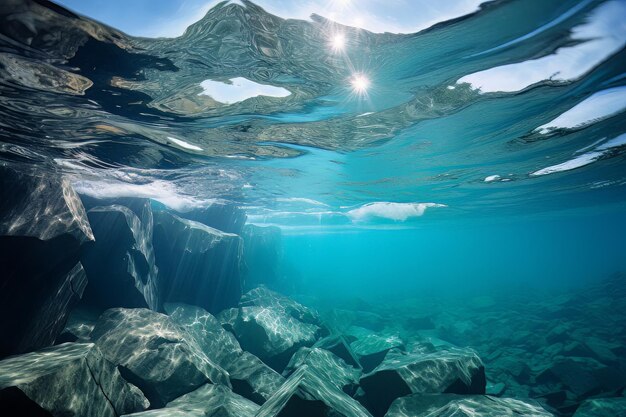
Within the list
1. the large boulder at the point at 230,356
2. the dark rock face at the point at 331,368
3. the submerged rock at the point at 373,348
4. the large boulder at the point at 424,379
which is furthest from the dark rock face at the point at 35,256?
the submerged rock at the point at 373,348

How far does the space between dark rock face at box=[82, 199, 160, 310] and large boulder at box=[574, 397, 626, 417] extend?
1492 centimetres

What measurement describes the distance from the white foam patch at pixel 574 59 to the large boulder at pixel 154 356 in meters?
10.4

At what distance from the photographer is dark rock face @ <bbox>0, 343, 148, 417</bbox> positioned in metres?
4.38

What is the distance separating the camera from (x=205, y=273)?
15648mm

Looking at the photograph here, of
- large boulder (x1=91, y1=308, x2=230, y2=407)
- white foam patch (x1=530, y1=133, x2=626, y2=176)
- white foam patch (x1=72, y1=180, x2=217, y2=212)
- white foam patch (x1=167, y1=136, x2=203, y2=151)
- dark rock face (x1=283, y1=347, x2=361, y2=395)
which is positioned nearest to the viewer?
large boulder (x1=91, y1=308, x2=230, y2=407)

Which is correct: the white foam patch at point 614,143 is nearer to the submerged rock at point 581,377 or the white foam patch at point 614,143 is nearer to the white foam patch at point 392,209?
the submerged rock at point 581,377

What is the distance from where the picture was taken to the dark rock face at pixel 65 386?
14.4 feet

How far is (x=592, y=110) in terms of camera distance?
28.2ft

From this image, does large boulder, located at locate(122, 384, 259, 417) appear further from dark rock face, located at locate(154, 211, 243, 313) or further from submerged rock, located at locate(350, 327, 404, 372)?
dark rock face, located at locate(154, 211, 243, 313)

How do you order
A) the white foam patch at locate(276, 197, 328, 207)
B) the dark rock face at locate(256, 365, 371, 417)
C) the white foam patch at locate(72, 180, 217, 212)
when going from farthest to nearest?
the white foam patch at locate(276, 197, 328, 207), the white foam patch at locate(72, 180, 217, 212), the dark rock face at locate(256, 365, 371, 417)

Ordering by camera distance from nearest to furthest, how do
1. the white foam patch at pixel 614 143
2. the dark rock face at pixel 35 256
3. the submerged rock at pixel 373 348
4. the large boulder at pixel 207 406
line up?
1. the large boulder at pixel 207 406
2. the dark rock face at pixel 35 256
3. the white foam patch at pixel 614 143
4. the submerged rock at pixel 373 348

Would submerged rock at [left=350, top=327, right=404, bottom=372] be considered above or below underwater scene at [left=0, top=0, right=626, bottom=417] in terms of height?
below

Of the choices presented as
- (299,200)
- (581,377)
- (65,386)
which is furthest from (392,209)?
(65,386)

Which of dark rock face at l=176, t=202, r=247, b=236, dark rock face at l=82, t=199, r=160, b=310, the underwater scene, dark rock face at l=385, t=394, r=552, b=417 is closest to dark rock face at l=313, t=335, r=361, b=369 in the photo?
the underwater scene
